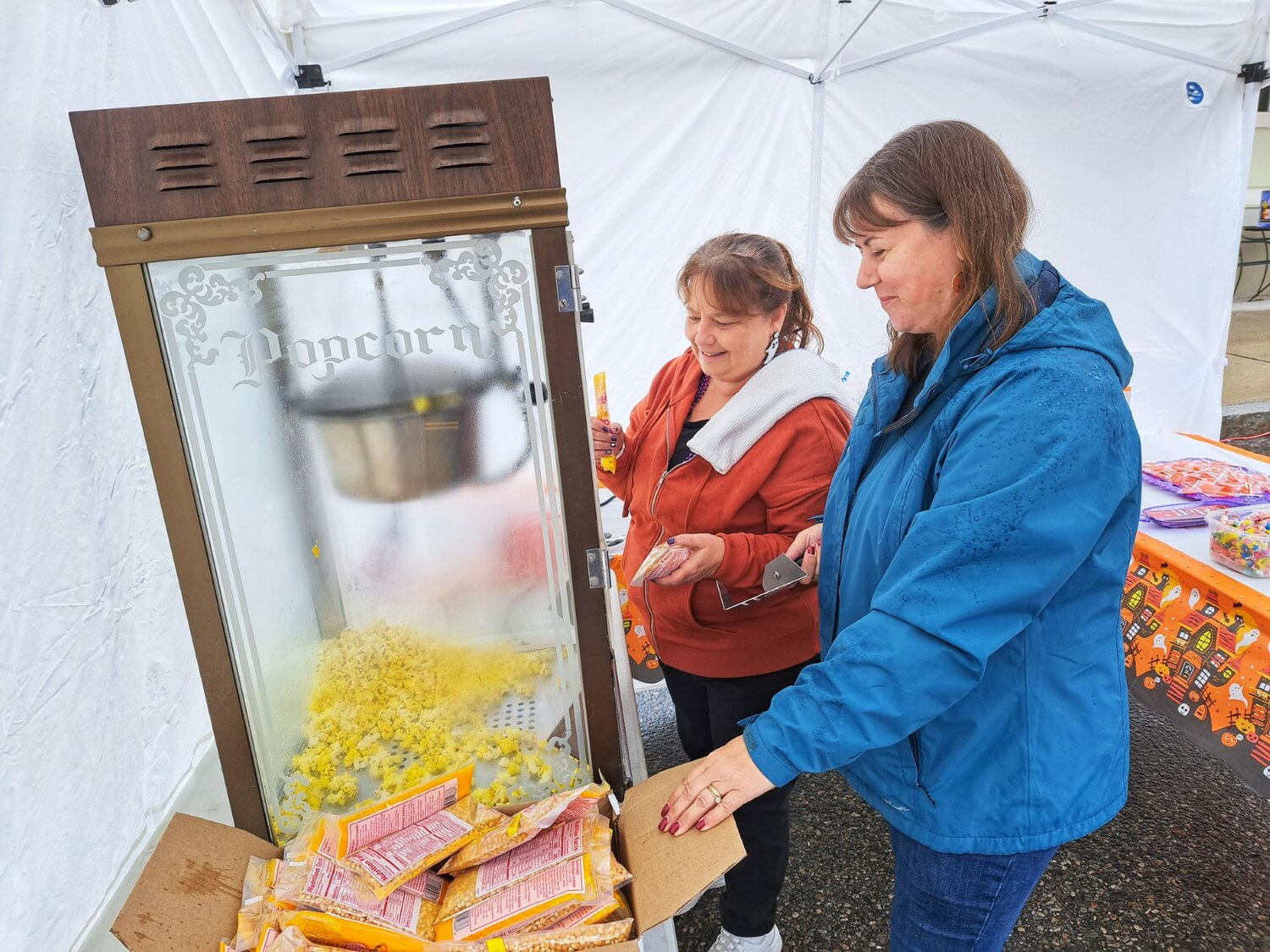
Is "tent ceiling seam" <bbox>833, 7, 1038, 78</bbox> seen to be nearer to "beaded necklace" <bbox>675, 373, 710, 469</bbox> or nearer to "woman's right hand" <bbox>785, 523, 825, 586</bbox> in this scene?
"beaded necklace" <bbox>675, 373, 710, 469</bbox>

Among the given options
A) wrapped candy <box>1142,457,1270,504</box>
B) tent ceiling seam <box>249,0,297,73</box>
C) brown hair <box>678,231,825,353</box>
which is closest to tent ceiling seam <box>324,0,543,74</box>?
tent ceiling seam <box>249,0,297,73</box>

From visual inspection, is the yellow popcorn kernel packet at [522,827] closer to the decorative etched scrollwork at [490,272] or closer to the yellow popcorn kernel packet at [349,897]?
the yellow popcorn kernel packet at [349,897]

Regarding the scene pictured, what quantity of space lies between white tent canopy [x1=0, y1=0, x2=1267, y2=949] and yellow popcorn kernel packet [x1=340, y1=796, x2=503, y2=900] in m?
0.42

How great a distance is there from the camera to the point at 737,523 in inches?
58.4

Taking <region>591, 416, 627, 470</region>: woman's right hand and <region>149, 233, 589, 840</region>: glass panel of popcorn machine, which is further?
<region>591, 416, 627, 470</region>: woman's right hand

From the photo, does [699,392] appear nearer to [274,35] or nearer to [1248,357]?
[274,35]

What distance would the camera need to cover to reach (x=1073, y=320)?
883 millimetres

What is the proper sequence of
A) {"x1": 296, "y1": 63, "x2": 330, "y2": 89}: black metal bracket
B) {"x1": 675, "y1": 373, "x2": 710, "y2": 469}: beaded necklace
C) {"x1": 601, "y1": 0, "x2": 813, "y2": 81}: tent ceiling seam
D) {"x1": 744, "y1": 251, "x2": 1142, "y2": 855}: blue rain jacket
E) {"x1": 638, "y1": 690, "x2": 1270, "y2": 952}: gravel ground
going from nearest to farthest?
{"x1": 744, "y1": 251, "x2": 1142, "y2": 855}: blue rain jacket, {"x1": 675, "y1": 373, "x2": 710, "y2": 469}: beaded necklace, {"x1": 638, "y1": 690, "x2": 1270, "y2": 952}: gravel ground, {"x1": 296, "y1": 63, "x2": 330, "y2": 89}: black metal bracket, {"x1": 601, "y1": 0, "x2": 813, "y2": 81}: tent ceiling seam

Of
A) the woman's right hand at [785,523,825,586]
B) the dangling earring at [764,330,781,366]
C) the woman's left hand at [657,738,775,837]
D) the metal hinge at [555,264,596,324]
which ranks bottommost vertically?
the woman's left hand at [657,738,775,837]

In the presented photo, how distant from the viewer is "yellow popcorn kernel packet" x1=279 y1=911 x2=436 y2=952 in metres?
0.89

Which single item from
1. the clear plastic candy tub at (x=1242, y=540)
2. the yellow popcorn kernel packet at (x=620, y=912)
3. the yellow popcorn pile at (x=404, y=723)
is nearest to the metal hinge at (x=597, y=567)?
the yellow popcorn pile at (x=404, y=723)

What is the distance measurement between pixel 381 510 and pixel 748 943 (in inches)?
50.9

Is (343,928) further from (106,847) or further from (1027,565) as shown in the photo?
(1027,565)

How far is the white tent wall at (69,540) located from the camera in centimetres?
95
